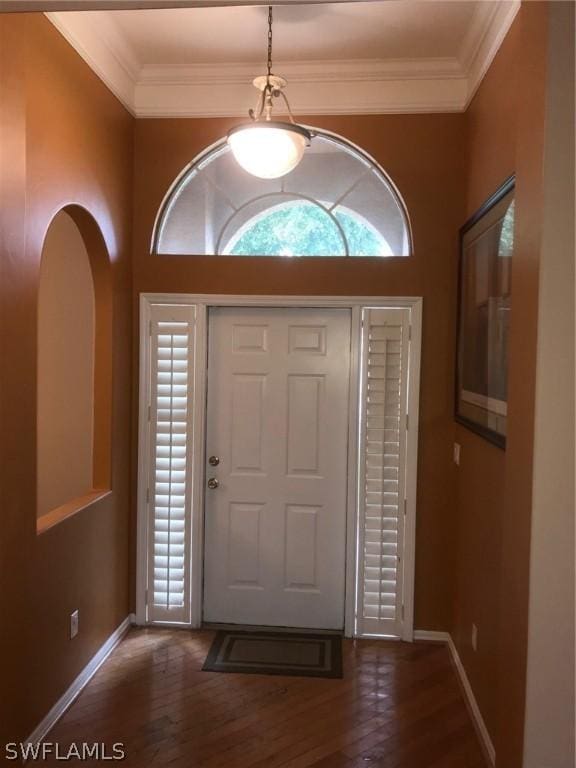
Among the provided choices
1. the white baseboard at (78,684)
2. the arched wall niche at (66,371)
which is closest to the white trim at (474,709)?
the white baseboard at (78,684)

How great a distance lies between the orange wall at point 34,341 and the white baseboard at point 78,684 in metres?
0.04

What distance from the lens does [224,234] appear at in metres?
3.49

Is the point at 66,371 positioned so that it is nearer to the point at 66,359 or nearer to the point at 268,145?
the point at 66,359

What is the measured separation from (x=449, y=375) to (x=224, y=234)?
4.94 ft

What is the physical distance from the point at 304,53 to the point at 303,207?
Answer: 0.78 meters

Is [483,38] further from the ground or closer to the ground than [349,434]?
further from the ground

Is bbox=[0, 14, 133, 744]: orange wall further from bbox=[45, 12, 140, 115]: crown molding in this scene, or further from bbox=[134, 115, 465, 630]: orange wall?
bbox=[134, 115, 465, 630]: orange wall

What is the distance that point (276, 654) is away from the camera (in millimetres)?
3291

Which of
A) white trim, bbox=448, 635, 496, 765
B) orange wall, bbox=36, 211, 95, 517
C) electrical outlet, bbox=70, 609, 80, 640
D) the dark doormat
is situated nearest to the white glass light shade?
orange wall, bbox=36, 211, 95, 517

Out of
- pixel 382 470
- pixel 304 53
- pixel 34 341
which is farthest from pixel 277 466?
pixel 304 53

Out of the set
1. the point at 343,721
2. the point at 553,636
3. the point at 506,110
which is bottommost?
the point at 343,721

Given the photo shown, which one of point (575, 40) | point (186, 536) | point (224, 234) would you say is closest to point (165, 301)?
point (224, 234)

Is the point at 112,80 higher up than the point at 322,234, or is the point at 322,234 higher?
the point at 112,80

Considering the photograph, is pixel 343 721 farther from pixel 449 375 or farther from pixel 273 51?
pixel 273 51
